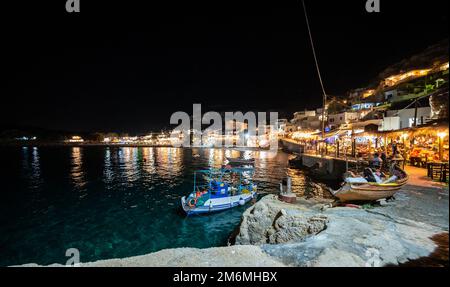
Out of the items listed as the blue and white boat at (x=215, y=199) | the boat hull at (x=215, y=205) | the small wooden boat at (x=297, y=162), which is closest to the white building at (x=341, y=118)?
the small wooden boat at (x=297, y=162)

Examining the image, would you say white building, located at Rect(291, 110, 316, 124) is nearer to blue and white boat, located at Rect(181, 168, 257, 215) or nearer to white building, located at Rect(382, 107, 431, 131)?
white building, located at Rect(382, 107, 431, 131)

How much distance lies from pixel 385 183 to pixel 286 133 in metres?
93.2

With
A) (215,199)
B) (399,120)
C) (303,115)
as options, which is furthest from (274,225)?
(303,115)

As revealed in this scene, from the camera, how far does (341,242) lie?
6.42m

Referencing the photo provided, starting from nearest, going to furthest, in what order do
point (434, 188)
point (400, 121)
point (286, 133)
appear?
point (434, 188) < point (400, 121) < point (286, 133)

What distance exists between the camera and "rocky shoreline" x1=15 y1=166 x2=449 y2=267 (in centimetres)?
552

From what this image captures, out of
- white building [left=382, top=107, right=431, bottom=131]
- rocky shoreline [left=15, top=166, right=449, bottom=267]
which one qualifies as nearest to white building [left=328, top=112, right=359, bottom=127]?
white building [left=382, top=107, right=431, bottom=131]

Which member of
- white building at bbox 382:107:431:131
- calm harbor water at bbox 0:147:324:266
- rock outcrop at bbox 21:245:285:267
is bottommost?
calm harbor water at bbox 0:147:324:266

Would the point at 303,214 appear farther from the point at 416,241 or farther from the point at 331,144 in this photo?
the point at 331,144

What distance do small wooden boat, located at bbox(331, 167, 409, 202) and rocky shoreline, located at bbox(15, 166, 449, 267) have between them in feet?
1.68

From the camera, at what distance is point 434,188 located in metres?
12.9

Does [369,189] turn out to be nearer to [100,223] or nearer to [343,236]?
[343,236]
